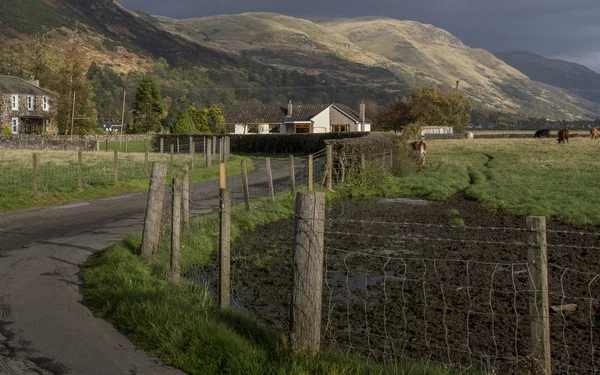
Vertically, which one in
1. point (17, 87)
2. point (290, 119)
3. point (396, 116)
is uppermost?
point (17, 87)

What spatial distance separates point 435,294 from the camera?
433 inches

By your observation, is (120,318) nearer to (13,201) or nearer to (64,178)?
(13,201)

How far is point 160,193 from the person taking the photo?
11664 mm

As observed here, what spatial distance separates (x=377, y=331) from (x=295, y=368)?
291 cm

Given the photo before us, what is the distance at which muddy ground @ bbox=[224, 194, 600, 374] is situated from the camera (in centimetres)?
820

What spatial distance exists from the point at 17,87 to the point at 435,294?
84.6 metres

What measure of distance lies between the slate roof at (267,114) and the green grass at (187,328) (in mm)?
94321

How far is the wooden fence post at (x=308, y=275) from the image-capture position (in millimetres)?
6598

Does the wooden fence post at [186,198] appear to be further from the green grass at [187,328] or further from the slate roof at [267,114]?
the slate roof at [267,114]

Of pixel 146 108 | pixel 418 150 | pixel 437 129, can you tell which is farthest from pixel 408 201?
pixel 437 129

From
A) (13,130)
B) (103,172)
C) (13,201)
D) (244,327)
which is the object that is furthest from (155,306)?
(13,130)

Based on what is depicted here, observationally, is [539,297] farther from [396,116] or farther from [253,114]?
[396,116]

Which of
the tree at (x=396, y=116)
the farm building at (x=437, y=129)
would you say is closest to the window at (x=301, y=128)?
the farm building at (x=437, y=129)

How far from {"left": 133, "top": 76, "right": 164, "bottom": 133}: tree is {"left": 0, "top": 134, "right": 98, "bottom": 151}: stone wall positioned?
35.4m
